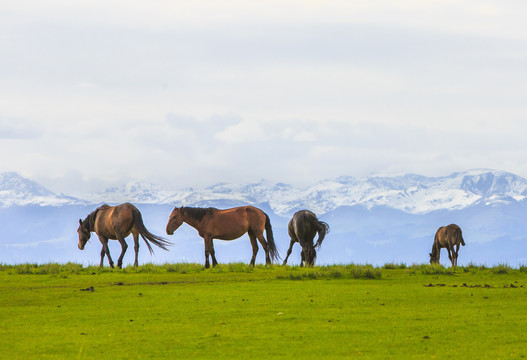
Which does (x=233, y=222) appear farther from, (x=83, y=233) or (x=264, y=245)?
(x=83, y=233)

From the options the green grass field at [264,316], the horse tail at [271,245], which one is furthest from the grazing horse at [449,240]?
the green grass field at [264,316]

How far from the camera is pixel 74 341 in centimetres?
1557

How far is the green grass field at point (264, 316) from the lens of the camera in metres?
14.5

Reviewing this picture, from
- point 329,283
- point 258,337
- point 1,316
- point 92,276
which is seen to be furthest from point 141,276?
point 258,337

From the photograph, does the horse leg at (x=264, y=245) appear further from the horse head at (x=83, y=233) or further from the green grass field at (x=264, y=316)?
the horse head at (x=83, y=233)

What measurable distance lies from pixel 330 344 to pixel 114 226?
21.8 metres

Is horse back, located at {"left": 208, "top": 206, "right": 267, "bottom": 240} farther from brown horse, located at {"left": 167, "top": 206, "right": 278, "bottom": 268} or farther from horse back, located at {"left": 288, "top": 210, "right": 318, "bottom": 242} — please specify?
horse back, located at {"left": 288, "top": 210, "right": 318, "bottom": 242}

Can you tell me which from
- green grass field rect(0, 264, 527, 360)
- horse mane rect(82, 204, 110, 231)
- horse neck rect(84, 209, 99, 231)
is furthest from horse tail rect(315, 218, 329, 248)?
horse neck rect(84, 209, 99, 231)

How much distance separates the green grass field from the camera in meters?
14.5

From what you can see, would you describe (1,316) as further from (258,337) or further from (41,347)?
(258,337)

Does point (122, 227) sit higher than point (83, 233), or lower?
higher

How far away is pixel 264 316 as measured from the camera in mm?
18578

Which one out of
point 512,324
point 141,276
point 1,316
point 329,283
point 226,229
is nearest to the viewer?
point 512,324

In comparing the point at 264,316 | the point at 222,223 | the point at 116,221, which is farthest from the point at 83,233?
the point at 264,316
